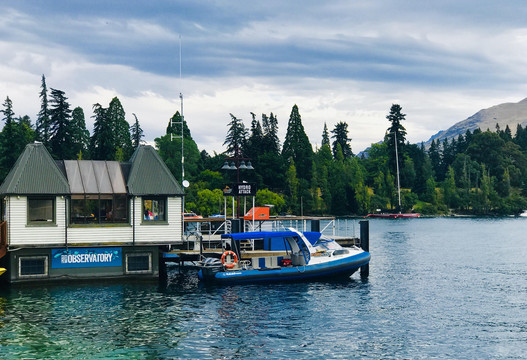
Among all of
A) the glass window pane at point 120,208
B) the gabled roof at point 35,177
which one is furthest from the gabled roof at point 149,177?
the gabled roof at point 35,177

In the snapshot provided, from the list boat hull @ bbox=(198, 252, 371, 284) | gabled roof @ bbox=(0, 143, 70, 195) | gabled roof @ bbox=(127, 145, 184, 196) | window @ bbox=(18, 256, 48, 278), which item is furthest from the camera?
boat hull @ bbox=(198, 252, 371, 284)

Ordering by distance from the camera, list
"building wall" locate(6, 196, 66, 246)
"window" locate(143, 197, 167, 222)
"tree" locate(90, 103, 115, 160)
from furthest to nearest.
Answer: "tree" locate(90, 103, 115, 160), "window" locate(143, 197, 167, 222), "building wall" locate(6, 196, 66, 246)

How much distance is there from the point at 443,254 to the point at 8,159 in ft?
279

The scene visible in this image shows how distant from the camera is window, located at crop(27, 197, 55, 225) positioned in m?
38.0

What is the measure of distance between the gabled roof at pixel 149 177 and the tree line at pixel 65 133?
7876cm

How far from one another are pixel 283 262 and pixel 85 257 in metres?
14.0

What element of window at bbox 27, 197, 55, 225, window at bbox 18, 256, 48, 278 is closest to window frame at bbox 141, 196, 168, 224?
window at bbox 27, 197, 55, 225

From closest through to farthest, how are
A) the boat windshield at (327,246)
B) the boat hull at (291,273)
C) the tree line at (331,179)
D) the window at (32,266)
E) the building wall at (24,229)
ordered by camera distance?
the building wall at (24,229)
the window at (32,266)
the boat hull at (291,273)
the boat windshield at (327,246)
the tree line at (331,179)

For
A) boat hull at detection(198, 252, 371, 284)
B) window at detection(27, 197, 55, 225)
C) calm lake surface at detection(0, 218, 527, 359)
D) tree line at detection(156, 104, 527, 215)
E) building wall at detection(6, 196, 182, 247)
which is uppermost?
tree line at detection(156, 104, 527, 215)

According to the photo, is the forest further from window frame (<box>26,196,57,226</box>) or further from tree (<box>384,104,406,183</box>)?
window frame (<box>26,196,57,226</box>)

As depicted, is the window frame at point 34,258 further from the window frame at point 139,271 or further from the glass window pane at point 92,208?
the window frame at point 139,271

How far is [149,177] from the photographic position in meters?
40.9

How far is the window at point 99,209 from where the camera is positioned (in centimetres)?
3928

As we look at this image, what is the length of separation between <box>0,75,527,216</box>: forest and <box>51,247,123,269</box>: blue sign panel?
76.5 m
